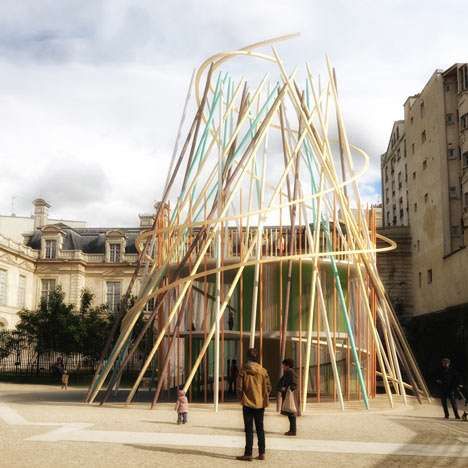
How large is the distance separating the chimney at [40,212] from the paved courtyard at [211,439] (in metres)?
42.8

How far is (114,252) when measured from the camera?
5209 centimetres

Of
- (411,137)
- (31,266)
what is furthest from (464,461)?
(31,266)

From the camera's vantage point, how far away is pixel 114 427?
11.7 meters

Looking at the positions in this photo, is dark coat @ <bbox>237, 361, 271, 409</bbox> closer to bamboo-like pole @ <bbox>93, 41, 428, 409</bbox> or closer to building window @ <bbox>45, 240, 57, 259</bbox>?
bamboo-like pole @ <bbox>93, 41, 428, 409</bbox>

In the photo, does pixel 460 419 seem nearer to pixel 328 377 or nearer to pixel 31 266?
pixel 328 377

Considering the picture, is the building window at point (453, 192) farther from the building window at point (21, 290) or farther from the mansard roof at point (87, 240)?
the building window at point (21, 290)

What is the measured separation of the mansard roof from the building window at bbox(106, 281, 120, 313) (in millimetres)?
3081

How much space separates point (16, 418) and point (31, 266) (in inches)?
1497

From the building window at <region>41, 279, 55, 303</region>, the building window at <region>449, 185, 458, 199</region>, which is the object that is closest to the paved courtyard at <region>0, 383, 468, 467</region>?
the building window at <region>449, 185, 458, 199</region>

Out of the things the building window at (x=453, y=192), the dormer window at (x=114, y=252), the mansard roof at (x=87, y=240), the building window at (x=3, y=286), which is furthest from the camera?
the mansard roof at (x=87, y=240)

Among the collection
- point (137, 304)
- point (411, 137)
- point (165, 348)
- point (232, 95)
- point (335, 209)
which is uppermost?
point (411, 137)

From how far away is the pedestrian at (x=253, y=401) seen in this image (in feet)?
28.2

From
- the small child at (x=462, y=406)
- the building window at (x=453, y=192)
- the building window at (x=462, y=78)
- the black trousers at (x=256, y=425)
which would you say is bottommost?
the small child at (x=462, y=406)

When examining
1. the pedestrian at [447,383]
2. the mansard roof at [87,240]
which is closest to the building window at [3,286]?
the mansard roof at [87,240]
